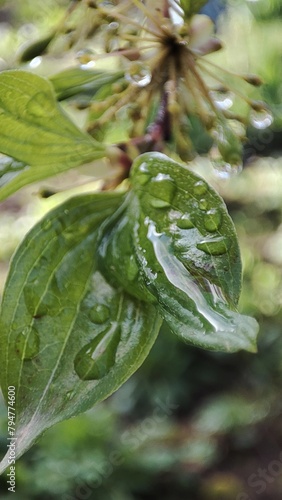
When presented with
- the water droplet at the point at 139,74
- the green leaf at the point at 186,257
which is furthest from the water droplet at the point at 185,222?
the water droplet at the point at 139,74

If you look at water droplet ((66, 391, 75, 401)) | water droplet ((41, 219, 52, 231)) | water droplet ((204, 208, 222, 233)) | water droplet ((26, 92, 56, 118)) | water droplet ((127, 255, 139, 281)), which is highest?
water droplet ((26, 92, 56, 118))

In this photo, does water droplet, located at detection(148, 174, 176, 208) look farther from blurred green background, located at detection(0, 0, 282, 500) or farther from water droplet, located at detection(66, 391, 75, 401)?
blurred green background, located at detection(0, 0, 282, 500)

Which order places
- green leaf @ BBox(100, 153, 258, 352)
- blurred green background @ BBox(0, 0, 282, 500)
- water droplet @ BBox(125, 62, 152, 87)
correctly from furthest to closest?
1. blurred green background @ BBox(0, 0, 282, 500)
2. water droplet @ BBox(125, 62, 152, 87)
3. green leaf @ BBox(100, 153, 258, 352)

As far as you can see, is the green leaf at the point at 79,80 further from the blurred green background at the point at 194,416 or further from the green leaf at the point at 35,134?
the blurred green background at the point at 194,416

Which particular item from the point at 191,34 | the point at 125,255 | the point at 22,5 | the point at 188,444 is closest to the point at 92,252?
the point at 125,255

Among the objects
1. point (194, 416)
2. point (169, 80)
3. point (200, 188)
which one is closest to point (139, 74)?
point (169, 80)

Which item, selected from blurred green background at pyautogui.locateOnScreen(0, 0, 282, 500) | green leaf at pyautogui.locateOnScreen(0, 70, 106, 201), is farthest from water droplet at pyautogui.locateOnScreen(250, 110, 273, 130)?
blurred green background at pyautogui.locateOnScreen(0, 0, 282, 500)

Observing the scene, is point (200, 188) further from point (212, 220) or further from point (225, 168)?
point (225, 168)

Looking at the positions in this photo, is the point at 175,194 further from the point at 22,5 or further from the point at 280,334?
the point at 280,334
